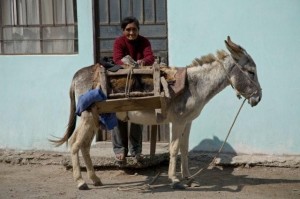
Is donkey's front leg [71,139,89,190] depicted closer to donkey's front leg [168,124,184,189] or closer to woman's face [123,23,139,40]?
donkey's front leg [168,124,184,189]

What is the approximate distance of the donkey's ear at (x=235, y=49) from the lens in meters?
6.41

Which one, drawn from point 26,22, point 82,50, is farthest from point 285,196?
point 26,22

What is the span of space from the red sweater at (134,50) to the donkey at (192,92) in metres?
0.47

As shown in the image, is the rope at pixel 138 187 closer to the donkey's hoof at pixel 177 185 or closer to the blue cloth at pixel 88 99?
the donkey's hoof at pixel 177 185

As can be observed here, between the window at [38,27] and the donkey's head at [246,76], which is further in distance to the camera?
the window at [38,27]

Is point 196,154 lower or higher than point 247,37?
lower

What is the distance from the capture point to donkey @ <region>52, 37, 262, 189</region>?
6562 mm

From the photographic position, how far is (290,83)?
746 centimetres

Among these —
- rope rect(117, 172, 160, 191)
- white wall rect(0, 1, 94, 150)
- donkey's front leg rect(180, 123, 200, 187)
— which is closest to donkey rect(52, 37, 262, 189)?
donkey's front leg rect(180, 123, 200, 187)

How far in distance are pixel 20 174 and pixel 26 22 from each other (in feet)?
7.97

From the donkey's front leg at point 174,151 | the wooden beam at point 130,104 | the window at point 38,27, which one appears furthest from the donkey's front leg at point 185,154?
the window at point 38,27

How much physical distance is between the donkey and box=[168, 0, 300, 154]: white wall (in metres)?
0.99

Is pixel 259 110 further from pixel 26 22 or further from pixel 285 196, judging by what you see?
pixel 26 22

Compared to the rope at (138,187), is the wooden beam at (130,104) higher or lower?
higher
